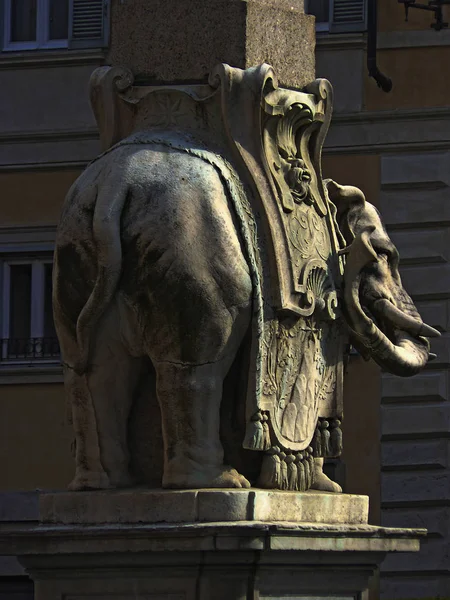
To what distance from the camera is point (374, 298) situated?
32.6ft

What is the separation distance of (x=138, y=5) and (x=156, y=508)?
6.52ft

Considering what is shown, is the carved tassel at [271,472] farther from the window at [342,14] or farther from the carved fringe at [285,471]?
the window at [342,14]

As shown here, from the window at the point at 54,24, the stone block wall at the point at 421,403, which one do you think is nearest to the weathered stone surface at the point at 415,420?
the stone block wall at the point at 421,403

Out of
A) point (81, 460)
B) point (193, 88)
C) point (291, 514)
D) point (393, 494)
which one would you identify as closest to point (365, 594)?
point (291, 514)

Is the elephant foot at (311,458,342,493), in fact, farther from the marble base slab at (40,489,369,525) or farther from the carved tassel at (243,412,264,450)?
the carved tassel at (243,412,264,450)

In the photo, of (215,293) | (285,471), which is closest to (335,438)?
(285,471)

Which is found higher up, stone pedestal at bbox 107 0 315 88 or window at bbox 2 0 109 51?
window at bbox 2 0 109 51

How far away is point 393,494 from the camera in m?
23.1

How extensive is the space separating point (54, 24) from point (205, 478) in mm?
16188

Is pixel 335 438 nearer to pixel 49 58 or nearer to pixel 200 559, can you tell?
pixel 200 559

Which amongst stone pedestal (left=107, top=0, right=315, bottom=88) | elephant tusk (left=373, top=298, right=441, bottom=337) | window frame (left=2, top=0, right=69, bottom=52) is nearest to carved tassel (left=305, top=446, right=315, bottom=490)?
elephant tusk (left=373, top=298, right=441, bottom=337)

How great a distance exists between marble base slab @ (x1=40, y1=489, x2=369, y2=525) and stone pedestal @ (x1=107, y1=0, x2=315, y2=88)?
63.8 inches

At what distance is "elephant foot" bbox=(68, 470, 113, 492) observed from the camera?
375 inches

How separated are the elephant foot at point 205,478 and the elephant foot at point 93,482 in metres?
0.27
